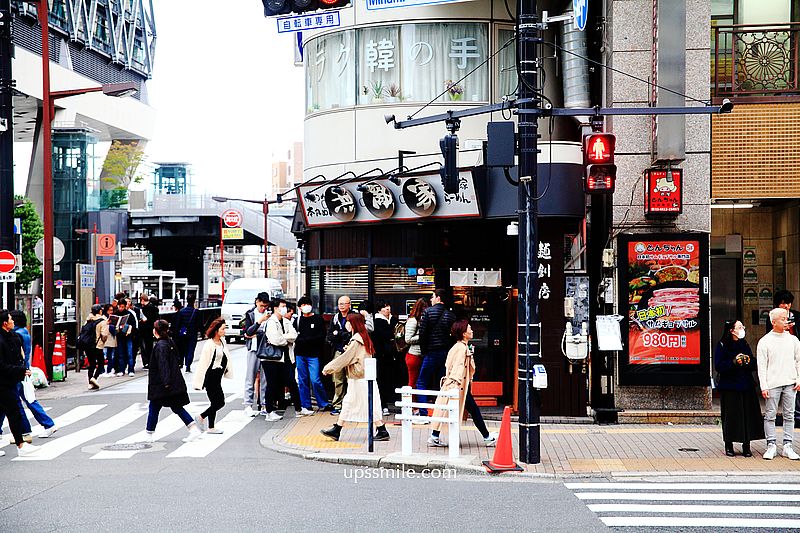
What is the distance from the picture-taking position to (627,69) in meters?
15.8

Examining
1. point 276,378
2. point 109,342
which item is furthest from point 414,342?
point 109,342

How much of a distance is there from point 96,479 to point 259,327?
19.1 feet

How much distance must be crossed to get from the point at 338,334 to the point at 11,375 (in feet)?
16.8

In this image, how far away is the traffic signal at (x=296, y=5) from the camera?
13352 mm

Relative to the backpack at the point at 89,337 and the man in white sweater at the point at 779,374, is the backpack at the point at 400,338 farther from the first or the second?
the backpack at the point at 89,337

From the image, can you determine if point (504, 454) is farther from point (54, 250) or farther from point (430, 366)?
point (54, 250)

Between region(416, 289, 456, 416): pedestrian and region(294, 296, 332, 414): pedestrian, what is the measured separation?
2837 millimetres

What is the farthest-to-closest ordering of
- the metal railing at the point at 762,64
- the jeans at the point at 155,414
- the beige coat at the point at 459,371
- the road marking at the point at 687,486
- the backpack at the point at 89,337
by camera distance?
the backpack at the point at 89,337, the metal railing at the point at 762,64, the jeans at the point at 155,414, the beige coat at the point at 459,371, the road marking at the point at 687,486

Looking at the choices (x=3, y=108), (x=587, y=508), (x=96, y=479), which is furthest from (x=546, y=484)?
(x=3, y=108)

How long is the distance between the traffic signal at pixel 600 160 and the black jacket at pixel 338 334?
469 cm

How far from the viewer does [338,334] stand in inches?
636

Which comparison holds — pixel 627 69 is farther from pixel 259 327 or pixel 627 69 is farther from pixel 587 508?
pixel 587 508

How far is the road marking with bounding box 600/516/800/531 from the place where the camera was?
29.4 ft

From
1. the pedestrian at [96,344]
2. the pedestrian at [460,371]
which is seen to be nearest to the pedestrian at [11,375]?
the pedestrian at [460,371]
